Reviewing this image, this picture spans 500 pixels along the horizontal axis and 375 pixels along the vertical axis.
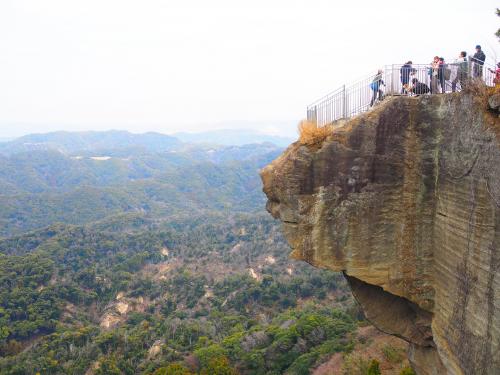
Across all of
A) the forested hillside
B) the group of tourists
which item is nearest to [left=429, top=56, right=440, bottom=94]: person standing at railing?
the group of tourists

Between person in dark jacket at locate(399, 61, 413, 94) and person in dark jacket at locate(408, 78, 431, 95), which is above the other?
person in dark jacket at locate(399, 61, 413, 94)

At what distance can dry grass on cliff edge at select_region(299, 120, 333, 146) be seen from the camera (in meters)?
10.6

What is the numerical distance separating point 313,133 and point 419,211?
3060 mm

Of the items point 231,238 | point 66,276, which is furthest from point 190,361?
point 231,238

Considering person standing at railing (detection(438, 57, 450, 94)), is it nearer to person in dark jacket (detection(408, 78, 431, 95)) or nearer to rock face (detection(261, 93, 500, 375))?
person in dark jacket (detection(408, 78, 431, 95))

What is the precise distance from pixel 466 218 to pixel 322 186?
3206mm

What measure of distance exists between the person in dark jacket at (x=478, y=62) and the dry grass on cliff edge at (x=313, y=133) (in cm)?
358

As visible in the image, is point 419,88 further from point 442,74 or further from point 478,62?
point 478,62

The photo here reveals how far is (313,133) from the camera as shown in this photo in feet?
35.0

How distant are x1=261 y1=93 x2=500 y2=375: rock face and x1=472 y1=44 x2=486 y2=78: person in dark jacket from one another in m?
1.75

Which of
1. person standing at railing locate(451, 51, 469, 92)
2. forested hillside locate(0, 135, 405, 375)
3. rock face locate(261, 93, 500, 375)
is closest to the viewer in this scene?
rock face locate(261, 93, 500, 375)

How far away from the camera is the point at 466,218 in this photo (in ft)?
27.8

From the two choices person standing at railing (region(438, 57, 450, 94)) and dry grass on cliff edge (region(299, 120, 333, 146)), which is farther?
dry grass on cliff edge (region(299, 120, 333, 146))

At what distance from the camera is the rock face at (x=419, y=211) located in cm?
808
